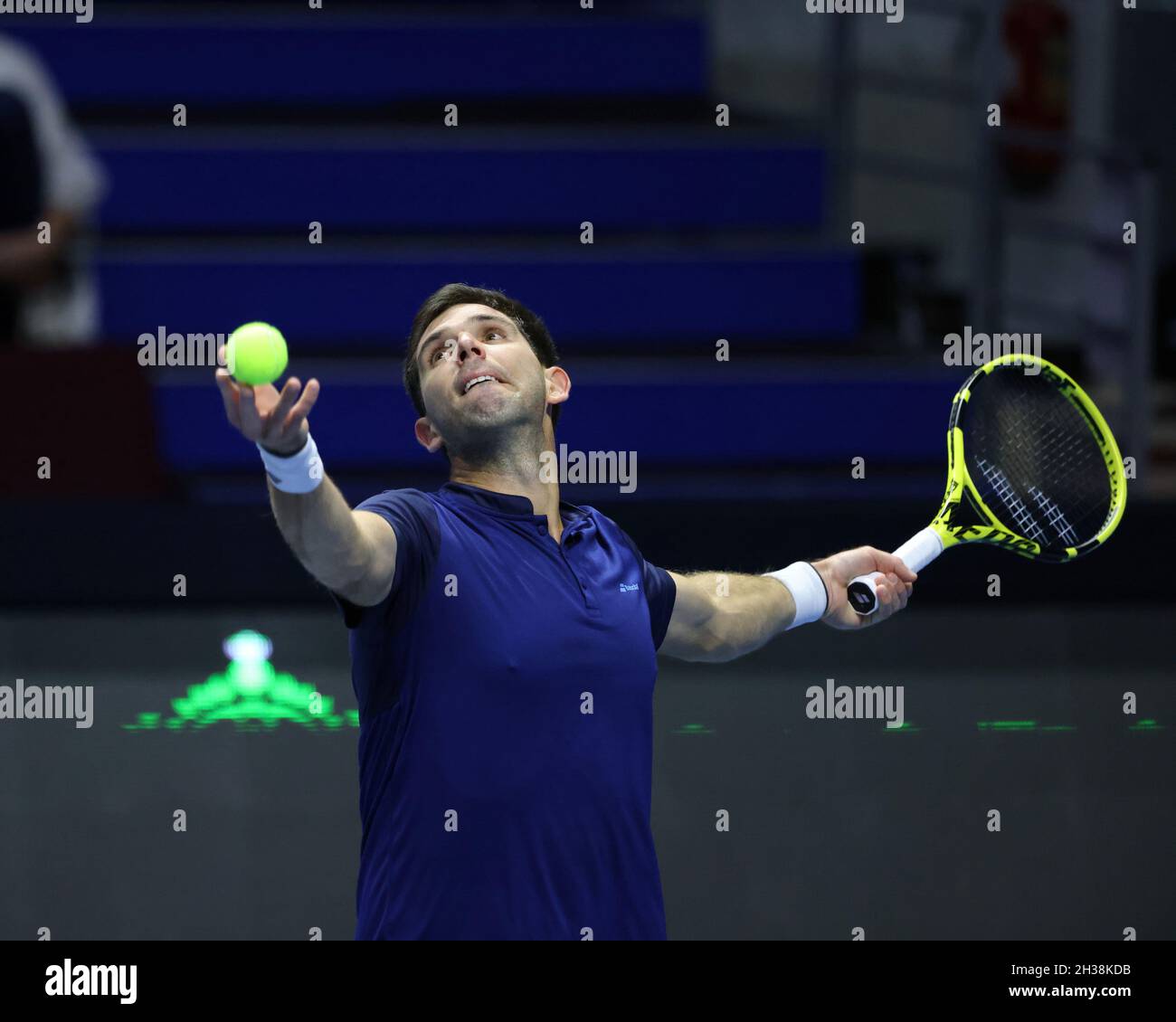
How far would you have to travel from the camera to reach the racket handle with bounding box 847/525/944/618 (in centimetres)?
→ 262

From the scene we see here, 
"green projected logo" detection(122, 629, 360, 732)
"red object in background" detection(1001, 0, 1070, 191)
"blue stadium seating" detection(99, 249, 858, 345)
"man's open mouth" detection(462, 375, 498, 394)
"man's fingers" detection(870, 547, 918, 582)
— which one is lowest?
"green projected logo" detection(122, 629, 360, 732)

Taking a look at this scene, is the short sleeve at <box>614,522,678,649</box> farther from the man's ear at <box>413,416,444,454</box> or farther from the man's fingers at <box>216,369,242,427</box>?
the man's fingers at <box>216,369,242,427</box>

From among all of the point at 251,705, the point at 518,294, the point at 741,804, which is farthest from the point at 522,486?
the point at 518,294

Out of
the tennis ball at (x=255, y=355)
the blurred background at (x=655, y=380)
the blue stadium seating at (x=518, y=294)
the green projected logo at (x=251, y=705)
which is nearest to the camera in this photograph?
the tennis ball at (x=255, y=355)

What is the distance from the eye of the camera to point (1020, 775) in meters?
3.75

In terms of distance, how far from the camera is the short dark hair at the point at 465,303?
2463mm

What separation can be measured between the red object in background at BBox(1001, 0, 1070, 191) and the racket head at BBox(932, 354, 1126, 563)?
13.4 ft

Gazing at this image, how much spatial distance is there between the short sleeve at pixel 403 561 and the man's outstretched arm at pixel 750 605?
1.42ft

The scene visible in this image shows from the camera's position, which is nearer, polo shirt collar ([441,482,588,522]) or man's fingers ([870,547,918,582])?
polo shirt collar ([441,482,588,522])

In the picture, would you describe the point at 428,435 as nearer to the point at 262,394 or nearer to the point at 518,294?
the point at 262,394

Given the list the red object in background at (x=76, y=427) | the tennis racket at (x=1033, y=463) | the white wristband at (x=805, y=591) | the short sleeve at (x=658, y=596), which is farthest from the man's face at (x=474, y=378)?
Result: the red object in background at (x=76, y=427)

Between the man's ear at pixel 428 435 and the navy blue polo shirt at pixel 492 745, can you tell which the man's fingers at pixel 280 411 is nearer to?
the navy blue polo shirt at pixel 492 745

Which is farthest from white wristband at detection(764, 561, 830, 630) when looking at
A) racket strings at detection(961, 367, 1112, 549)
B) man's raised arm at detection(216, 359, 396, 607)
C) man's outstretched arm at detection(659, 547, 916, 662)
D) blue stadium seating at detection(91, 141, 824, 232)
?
blue stadium seating at detection(91, 141, 824, 232)

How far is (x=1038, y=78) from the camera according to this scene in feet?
22.9
